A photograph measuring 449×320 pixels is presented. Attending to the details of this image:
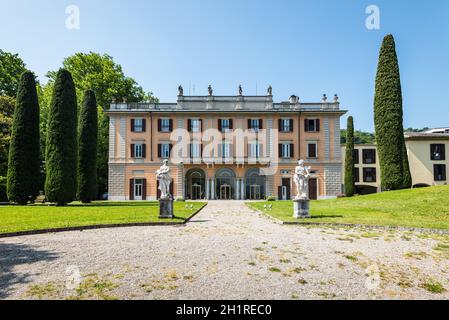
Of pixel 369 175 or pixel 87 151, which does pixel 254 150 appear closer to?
pixel 87 151

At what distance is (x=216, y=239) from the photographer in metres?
7.86

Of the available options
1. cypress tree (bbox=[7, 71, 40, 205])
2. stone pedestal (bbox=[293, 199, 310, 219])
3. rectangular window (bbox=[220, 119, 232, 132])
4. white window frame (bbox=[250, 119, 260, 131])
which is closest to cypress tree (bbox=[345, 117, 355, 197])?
white window frame (bbox=[250, 119, 260, 131])

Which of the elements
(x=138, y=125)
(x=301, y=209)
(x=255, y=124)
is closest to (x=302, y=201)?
(x=301, y=209)

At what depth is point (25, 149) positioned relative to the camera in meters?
21.3

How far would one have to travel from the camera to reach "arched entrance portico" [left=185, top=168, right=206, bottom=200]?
31891 millimetres

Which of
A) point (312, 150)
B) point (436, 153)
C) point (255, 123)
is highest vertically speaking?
point (255, 123)

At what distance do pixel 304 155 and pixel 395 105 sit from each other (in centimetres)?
1169

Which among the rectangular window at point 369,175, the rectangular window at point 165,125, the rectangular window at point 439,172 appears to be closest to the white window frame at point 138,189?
the rectangular window at point 165,125

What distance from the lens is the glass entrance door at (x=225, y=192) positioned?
3181 centimetres

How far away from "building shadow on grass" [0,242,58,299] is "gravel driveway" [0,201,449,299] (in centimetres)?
2

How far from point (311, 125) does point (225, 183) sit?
12.0 m

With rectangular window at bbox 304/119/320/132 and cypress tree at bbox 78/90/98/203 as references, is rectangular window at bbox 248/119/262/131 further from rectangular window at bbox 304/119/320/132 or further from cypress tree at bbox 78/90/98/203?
cypress tree at bbox 78/90/98/203
